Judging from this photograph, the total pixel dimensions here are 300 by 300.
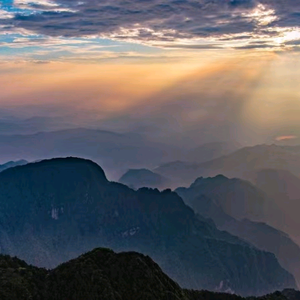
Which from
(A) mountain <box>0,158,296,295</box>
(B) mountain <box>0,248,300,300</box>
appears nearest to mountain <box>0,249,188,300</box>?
(B) mountain <box>0,248,300,300</box>

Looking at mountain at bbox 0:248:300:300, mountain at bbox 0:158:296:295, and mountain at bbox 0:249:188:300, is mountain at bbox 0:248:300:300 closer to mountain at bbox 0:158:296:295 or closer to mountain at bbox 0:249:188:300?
mountain at bbox 0:249:188:300

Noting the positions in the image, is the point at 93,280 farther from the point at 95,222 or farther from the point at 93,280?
the point at 95,222

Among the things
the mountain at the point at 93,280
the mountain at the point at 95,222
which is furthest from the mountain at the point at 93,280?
the mountain at the point at 95,222

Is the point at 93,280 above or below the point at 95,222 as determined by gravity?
above

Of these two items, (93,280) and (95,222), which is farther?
(95,222)

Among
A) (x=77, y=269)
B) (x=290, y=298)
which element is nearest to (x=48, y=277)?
(x=77, y=269)

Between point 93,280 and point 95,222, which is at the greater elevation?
point 93,280

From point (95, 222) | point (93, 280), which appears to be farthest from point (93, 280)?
point (95, 222)

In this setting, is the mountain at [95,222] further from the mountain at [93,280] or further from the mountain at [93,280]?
the mountain at [93,280]
